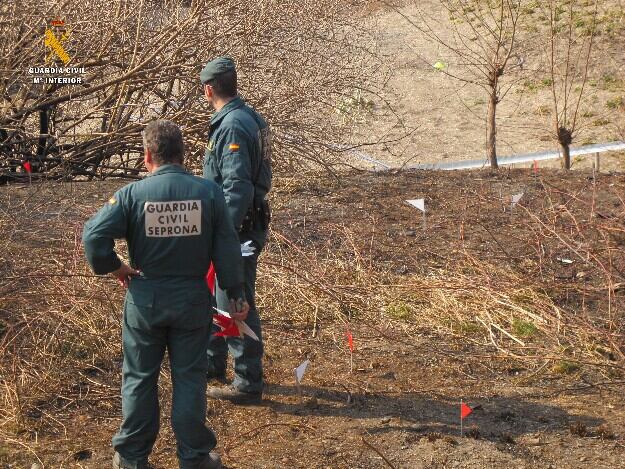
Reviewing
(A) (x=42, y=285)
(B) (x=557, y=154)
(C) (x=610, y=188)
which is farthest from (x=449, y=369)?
(B) (x=557, y=154)

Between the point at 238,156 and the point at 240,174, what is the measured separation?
0.09 meters

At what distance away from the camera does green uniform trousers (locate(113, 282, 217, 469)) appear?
13.6 ft

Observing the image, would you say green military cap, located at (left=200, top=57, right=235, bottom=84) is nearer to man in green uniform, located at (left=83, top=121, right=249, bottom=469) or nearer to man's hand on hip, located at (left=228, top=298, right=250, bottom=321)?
man in green uniform, located at (left=83, top=121, right=249, bottom=469)

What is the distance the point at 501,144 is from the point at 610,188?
22.9 feet

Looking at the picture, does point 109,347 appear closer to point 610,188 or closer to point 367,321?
point 367,321

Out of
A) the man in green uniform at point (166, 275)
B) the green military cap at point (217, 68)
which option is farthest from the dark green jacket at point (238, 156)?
the man in green uniform at point (166, 275)

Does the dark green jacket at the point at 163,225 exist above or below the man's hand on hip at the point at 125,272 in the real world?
above

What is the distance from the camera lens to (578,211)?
856 centimetres

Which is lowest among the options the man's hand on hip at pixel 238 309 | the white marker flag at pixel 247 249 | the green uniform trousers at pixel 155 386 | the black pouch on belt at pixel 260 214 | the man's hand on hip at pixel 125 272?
the green uniform trousers at pixel 155 386

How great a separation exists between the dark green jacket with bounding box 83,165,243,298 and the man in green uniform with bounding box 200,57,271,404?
64 centimetres

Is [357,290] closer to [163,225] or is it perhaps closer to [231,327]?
[231,327]

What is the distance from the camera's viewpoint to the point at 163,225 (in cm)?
403

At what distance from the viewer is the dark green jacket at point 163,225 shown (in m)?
4.02

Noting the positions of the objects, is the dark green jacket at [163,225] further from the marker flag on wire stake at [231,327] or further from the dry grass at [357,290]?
the dry grass at [357,290]
